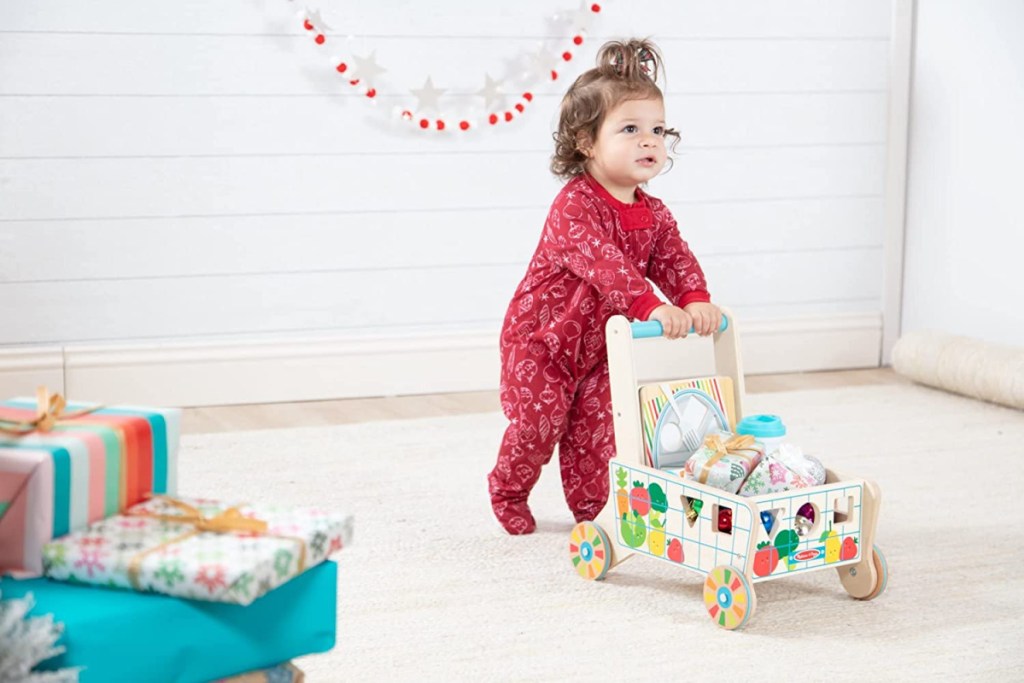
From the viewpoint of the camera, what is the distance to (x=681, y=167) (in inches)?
126

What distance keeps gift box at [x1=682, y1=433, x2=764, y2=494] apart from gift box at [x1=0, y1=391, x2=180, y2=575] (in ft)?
2.40

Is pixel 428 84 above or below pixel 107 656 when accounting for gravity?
above

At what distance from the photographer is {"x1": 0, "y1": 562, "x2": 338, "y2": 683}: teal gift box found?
942 mm

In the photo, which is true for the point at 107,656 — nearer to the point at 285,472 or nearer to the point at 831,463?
the point at 285,472

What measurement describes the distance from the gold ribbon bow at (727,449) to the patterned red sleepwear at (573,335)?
0.25 meters

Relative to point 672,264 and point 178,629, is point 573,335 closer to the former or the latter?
point 672,264

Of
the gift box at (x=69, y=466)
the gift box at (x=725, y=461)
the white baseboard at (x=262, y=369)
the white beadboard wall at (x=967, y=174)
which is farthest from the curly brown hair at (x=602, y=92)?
the white beadboard wall at (x=967, y=174)

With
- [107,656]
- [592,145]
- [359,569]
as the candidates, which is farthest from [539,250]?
[107,656]

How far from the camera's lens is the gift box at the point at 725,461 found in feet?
5.35

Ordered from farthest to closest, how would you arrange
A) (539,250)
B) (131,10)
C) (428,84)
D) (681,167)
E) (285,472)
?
(681,167), (428,84), (131,10), (285,472), (539,250)

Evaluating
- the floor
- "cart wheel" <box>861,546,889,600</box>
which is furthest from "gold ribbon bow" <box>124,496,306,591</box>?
the floor

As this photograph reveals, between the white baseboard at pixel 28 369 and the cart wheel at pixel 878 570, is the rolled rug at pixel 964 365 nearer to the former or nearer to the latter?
the cart wheel at pixel 878 570

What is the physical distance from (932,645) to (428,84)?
71.6 inches

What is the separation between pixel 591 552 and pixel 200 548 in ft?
2.84
